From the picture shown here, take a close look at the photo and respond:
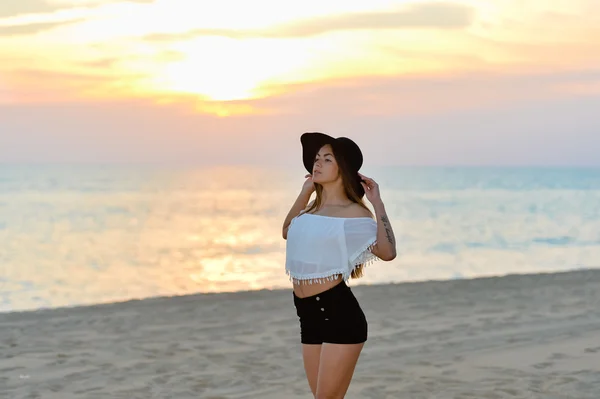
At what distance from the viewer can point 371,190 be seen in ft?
16.4

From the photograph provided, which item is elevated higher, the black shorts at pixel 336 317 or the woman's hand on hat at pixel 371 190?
the woman's hand on hat at pixel 371 190

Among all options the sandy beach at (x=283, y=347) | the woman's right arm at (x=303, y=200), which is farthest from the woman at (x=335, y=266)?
the sandy beach at (x=283, y=347)

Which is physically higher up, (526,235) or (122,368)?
(122,368)

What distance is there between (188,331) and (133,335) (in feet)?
2.62

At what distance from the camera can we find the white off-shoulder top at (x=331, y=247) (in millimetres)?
4863

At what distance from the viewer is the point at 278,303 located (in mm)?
14398

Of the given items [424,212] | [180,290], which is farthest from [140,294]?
[424,212]

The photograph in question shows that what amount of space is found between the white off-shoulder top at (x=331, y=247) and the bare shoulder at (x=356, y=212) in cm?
6

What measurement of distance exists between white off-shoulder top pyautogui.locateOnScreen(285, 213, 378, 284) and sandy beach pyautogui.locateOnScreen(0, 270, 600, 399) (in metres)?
3.90

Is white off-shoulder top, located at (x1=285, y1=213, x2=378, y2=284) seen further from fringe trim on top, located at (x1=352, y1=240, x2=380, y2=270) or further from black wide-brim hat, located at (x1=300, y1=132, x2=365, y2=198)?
black wide-brim hat, located at (x1=300, y1=132, x2=365, y2=198)

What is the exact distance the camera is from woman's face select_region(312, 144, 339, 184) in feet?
16.8

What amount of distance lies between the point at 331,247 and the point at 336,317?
414 millimetres

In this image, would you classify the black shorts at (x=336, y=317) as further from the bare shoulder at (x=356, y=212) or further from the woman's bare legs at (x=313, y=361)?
the bare shoulder at (x=356, y=212)

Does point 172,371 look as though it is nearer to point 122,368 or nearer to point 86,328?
point 122,368
